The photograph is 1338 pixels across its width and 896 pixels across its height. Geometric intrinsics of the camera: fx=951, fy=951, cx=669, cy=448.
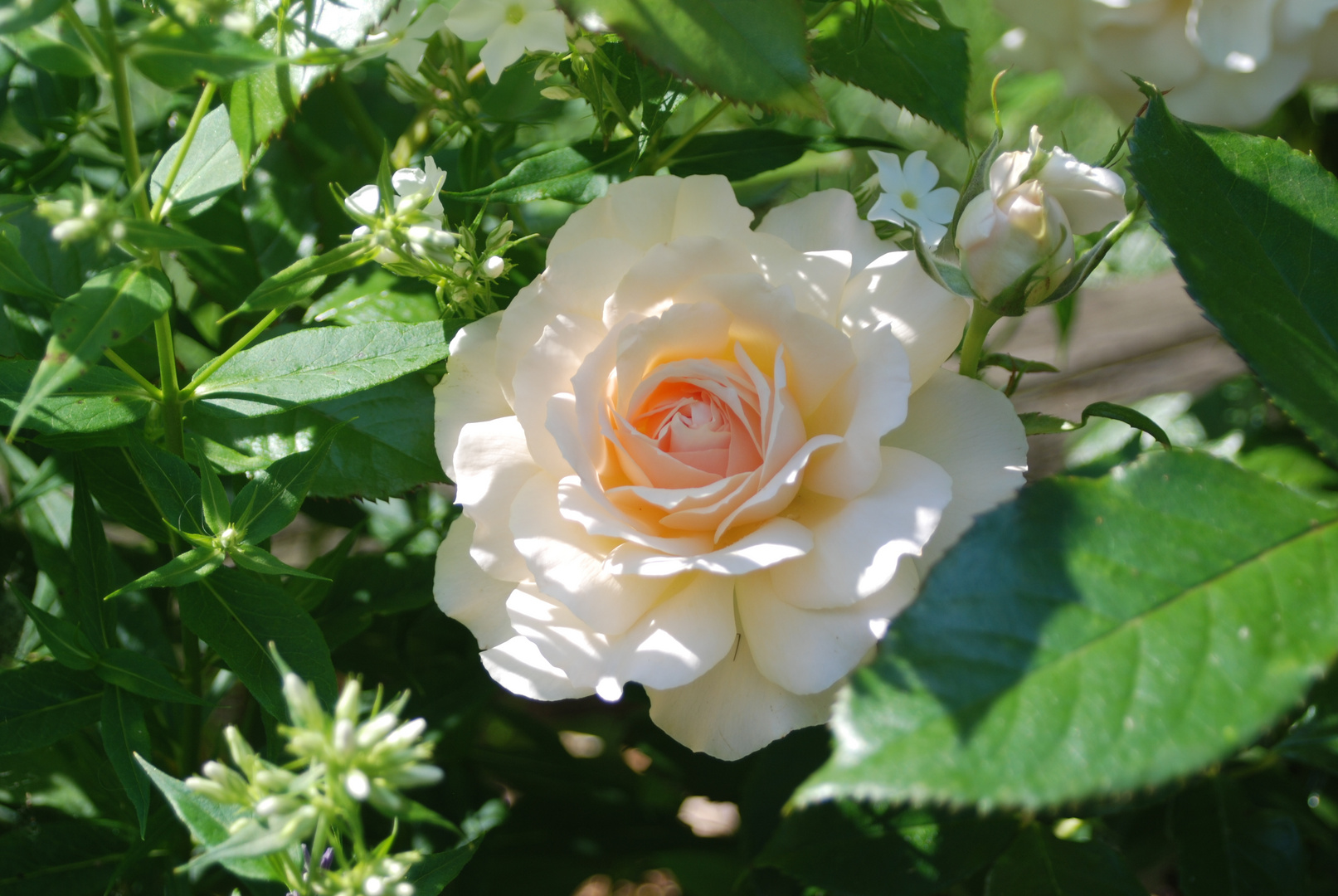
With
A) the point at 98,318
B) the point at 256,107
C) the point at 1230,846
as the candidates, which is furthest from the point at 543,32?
the point at 1230,846

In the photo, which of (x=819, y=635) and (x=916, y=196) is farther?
(x=916, y=196)

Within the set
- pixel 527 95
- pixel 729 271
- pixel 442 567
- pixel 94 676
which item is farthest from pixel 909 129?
pixel 94 676

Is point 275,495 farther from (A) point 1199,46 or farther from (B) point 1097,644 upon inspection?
(A) point 1199,46

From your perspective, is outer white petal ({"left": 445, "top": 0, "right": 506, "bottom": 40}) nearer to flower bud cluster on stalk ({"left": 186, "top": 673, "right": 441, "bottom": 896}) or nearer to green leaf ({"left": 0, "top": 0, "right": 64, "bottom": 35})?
green leaf ({"left": 0, "top": 0, "right": 64, "bottom": 35})

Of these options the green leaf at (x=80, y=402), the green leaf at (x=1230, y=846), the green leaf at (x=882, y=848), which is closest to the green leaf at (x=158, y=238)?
the green leaf at (x=80, y=402)

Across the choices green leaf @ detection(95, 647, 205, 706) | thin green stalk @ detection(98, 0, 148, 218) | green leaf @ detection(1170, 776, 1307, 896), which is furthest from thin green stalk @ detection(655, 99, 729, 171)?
green leaf @ detection(1170, 776, 1307, 896)

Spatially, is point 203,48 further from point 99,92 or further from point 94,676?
point 99,92
